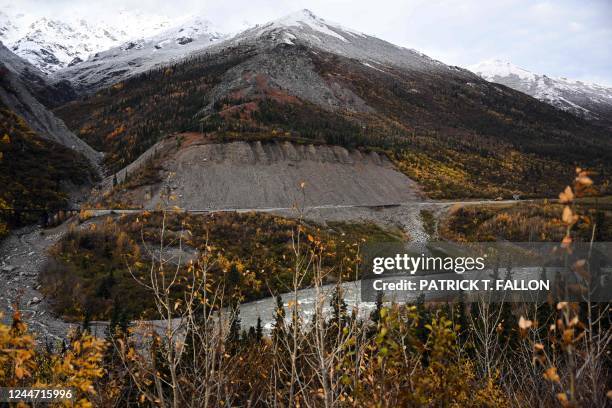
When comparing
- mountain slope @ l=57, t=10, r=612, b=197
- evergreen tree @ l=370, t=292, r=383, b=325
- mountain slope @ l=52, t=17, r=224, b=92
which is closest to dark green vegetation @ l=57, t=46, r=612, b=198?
mountain slope @ l=57, t=10, r=612, b=197

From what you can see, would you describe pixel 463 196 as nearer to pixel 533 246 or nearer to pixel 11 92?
pixel 533 246

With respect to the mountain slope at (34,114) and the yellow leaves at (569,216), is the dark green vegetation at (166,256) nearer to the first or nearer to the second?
the yellow leaves at (569,216)

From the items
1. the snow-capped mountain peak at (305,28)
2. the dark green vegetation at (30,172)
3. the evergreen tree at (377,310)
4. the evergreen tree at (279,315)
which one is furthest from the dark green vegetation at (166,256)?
the snow-capped mountain peak at (305,28)

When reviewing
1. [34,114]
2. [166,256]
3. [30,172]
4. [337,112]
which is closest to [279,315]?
[166,256]

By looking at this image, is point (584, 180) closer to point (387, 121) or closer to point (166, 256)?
point (166, 256)

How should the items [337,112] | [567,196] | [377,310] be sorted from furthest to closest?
[337,112]
[377,310]
[567,196]

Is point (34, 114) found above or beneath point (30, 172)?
above

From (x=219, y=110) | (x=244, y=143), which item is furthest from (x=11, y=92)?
(x=244, y=143)
